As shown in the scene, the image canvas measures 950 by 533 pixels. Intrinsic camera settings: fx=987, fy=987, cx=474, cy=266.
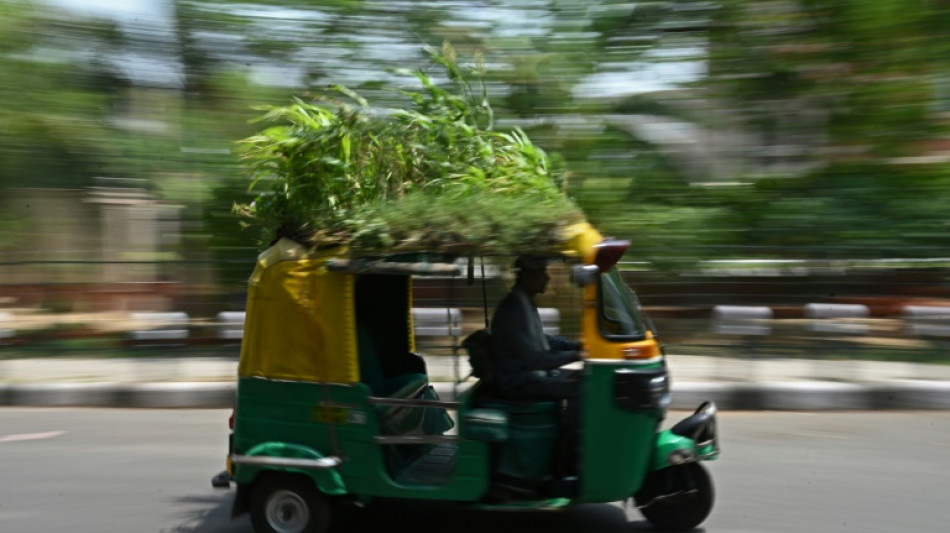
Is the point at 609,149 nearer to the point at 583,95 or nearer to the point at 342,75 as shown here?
the point at 583,95

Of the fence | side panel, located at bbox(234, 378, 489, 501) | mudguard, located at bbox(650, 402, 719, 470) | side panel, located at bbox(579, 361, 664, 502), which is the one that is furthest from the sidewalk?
side panel, located at bbox(579, 361, 664, 502)

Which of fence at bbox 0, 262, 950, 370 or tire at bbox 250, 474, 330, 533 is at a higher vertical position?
fence at bbox 0, 262, 950, 370

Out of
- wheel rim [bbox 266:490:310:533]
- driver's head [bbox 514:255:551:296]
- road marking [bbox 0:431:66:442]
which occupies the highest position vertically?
driver's head [bbox 514:255:551:296]

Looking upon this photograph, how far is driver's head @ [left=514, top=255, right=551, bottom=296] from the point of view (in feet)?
16.8

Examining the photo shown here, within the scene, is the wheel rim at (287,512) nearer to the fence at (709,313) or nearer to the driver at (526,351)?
the driver at (526,351)

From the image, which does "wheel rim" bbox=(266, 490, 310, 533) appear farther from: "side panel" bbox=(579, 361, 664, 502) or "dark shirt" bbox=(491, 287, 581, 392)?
"side panel" bbox=(579, 361, 664, 502)

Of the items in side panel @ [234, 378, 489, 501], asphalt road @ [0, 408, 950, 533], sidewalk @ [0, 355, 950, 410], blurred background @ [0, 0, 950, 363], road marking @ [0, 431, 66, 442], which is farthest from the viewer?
blurred background @ [0, 0, 950, 363]

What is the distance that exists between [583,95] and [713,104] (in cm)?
163

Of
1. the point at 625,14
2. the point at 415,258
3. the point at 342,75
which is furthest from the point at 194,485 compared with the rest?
the point at 625,14

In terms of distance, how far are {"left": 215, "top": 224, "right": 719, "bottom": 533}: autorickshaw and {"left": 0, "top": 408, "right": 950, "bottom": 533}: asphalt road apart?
516 mm

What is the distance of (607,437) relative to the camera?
15.6ft

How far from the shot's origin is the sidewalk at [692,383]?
30.0 feet

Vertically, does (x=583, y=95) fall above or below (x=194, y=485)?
above

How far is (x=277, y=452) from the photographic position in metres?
5.02
